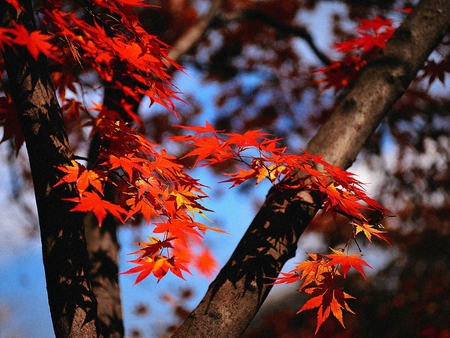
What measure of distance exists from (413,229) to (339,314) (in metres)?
6.10

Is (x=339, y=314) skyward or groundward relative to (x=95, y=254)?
groundward

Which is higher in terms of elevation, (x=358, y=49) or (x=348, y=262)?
(x=358, y=49)

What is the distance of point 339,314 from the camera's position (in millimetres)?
1521

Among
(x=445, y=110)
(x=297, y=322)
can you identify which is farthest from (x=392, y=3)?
(x=297, y=322)

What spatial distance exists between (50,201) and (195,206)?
57cm

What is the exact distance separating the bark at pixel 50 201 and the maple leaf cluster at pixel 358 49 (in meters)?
1.53

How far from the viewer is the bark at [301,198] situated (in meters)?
1.68

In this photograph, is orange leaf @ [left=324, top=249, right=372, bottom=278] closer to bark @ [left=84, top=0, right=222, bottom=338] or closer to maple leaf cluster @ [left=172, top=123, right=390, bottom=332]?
maple leaf cluster @ [left=172, top=123, right=390, bottom=332]

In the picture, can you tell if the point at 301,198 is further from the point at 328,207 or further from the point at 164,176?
the point at 164,176

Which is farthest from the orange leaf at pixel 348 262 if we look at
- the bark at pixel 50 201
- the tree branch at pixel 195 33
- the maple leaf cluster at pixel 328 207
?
the tree branch at pixel 195 33

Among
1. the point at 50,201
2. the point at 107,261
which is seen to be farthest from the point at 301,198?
the point at 107,261

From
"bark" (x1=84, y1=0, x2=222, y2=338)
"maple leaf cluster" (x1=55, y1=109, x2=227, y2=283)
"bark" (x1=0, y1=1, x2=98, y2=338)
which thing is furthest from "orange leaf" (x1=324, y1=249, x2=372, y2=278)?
"bark" (x1=84, y1=0, x2=222, y2=338)

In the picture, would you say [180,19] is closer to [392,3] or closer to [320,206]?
[392,3]

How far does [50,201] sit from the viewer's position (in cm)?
159
